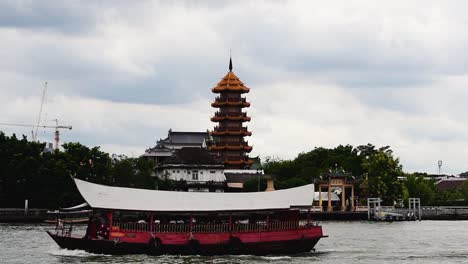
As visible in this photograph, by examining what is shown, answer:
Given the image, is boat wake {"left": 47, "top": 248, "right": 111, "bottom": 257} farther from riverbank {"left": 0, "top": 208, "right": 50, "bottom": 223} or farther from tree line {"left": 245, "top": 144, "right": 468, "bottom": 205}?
tree line {"left": 245, "top": 144, "right": 468, "bottom": 205}

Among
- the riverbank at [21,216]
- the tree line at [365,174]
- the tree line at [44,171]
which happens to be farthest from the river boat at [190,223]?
the tree line at [365,174]

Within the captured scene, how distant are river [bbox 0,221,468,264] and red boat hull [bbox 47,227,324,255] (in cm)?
58

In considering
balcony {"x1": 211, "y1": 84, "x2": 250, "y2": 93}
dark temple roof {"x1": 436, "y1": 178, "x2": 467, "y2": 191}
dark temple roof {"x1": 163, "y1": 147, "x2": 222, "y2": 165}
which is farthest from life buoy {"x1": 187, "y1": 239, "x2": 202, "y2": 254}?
dark temple roof {"x1": 436, "y1": 178, "x2": 467, "y2": 191}

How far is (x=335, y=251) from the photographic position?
1950 inches

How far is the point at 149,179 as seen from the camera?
98812mm

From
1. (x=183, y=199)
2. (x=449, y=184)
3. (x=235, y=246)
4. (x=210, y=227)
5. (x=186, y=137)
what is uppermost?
(x=186, y=137)

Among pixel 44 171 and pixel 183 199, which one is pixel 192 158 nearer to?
pixel 44 171

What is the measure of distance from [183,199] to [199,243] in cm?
247

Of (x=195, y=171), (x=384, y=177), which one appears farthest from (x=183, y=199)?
(x=195, y=171)

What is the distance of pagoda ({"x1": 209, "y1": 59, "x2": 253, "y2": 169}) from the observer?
4658 inches

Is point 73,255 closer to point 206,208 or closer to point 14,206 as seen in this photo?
point 206,208

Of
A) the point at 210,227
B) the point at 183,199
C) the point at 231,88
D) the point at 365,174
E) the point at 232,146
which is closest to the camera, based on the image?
the point at 183,199

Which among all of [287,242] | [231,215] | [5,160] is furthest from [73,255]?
[5,160]

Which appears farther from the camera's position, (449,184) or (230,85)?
(449,184)
